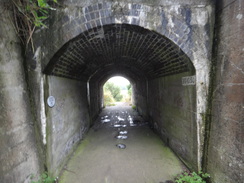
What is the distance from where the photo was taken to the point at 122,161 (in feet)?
13.3

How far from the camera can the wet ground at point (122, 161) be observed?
11.0 ft

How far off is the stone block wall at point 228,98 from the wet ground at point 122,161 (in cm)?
121

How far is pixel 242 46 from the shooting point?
7.84 ft

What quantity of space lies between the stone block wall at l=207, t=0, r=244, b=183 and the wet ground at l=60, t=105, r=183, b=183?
1.21 meters

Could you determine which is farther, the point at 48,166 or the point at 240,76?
the point at 48,166

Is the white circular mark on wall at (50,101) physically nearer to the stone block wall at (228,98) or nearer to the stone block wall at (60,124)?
the stone block wall at (60,124)

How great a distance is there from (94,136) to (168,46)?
16.9 feet

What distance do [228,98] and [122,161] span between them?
3.37 metres

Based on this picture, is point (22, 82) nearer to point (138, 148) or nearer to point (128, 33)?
point (128, 33)

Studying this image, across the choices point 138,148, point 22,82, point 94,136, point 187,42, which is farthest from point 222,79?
point 94,136

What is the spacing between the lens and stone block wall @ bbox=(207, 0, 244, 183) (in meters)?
2.41

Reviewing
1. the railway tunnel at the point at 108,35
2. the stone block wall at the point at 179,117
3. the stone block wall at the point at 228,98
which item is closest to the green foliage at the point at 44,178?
the railway tunnel at the point at 108,35

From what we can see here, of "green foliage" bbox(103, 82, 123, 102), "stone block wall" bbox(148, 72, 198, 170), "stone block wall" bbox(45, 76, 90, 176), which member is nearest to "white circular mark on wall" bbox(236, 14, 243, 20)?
"stone block wall" bbox(148, 72, 198, 170)

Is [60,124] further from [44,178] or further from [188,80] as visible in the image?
[188,80]
